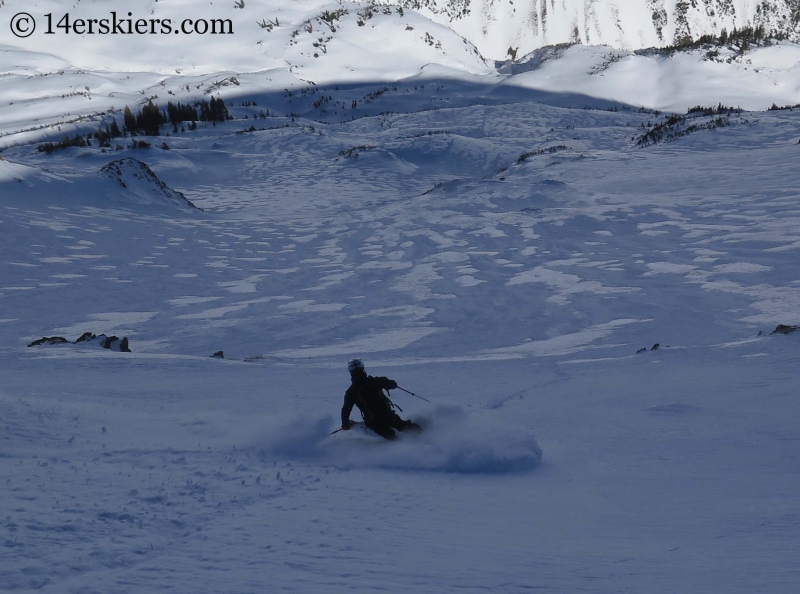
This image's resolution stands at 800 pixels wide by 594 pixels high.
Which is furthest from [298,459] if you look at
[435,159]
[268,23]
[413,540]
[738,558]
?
[268,23]

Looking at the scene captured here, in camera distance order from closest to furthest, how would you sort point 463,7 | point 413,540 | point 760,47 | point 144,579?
point 144,579, point 413,540, point 760,47, point 463,7

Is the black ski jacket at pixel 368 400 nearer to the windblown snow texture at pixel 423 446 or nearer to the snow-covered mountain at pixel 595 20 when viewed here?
the windblown snow texture at pixel 423 446

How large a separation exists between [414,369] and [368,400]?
2.54 meters

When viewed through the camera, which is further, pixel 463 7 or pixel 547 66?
pixel 463 7

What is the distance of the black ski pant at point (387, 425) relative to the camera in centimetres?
562

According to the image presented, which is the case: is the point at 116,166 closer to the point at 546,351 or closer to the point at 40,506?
the point at 546,351

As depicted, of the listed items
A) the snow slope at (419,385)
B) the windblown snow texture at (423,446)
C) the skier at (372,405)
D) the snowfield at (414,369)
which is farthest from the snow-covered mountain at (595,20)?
the windblown snow texture at (423,446)

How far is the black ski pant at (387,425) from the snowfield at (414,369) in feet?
0.35

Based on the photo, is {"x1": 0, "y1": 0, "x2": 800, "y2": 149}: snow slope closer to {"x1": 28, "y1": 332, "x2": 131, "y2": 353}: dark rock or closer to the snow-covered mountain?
{"x1": 28, "y1": 332, "x2": 131, "y2": 353}: dark rock

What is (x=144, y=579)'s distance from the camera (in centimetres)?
307

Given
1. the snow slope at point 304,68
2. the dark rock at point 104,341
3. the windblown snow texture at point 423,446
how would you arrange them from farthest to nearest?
the snow slope at point 304,68, the dark rock at point 104,341, the windblown snow texture at point 423,446

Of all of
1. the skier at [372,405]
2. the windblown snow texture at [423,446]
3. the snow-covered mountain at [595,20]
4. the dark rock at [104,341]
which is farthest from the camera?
the snow-covered mountain at [595,20]

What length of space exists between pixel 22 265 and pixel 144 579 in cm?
1264

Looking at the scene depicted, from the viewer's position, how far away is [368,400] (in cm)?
562
